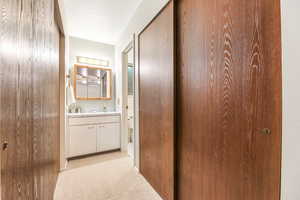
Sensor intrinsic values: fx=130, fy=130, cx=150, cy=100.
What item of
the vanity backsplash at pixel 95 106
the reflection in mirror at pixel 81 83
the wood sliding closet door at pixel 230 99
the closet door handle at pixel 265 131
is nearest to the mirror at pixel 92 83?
the reflection in mirror at pixel 81 83

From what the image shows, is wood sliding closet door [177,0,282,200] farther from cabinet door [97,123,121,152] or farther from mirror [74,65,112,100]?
mirror [74,65,112,100]

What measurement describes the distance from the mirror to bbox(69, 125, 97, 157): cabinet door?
745mm

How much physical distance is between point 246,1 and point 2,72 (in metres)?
1.20

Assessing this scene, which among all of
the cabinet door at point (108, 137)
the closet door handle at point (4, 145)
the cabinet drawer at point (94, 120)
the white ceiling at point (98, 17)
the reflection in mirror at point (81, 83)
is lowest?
the cabinet door at point (108, 137)

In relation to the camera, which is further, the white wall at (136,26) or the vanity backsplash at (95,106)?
the vanity backsplash at (95,106)

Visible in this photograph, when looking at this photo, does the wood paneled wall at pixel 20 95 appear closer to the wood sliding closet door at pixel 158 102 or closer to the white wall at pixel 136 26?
the wood sliding closet door at pixel 158 102

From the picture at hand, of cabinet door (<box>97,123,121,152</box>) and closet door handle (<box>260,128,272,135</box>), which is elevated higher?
closet door handle (<box>260,128,272,135</box>)

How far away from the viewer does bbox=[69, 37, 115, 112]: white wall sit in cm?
285

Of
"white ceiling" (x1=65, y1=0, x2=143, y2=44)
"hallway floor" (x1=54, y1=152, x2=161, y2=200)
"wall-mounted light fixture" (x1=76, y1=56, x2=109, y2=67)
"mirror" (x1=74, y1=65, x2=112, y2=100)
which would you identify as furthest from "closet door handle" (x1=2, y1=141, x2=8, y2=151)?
"wall-mounted light fixture" (x1=76, y1=56, x2=109, y2=67)

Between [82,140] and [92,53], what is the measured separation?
1930 millimetres

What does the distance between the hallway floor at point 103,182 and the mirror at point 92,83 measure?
1365mm

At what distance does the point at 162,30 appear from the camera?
146cm
